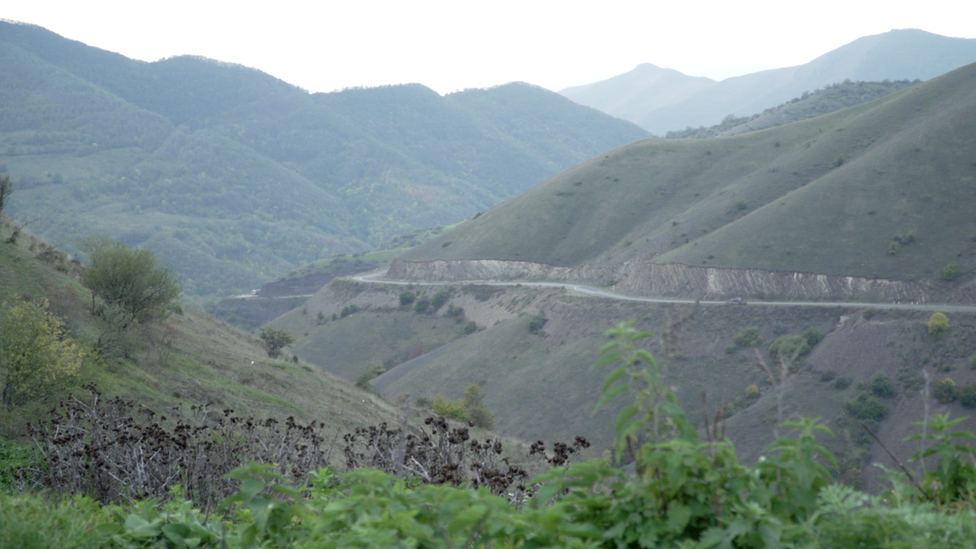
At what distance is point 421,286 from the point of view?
84938 mm

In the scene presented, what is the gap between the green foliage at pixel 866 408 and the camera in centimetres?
3703

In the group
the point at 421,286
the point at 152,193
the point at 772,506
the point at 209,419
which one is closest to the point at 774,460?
the point at 772,506

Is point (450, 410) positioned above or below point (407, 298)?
below

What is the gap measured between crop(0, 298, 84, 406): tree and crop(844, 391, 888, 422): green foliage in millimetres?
38532

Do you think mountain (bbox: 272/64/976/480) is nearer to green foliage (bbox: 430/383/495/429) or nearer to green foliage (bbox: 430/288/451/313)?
green foliage (bbox: 430/288/451/313)

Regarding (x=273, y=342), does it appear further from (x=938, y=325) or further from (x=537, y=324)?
(x=938, y=325)

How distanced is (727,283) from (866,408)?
20750 millimetres

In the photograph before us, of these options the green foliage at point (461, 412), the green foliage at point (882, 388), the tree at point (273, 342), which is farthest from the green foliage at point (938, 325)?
the tree at point (273, 342)

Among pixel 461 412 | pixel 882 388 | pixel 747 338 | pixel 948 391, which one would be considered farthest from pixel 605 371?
pixel 948 391

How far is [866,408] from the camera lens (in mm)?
37000

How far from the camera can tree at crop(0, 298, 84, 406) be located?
46.5ft

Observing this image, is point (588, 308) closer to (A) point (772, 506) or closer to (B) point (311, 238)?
(A) point (772, 506)

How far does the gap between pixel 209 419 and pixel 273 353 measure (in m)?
21.8

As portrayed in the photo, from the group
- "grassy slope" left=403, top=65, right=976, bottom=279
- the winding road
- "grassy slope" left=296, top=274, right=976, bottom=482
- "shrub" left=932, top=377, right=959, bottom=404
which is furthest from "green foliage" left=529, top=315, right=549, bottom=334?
"shrub" left=932, top=377, right=959, bottom=404
